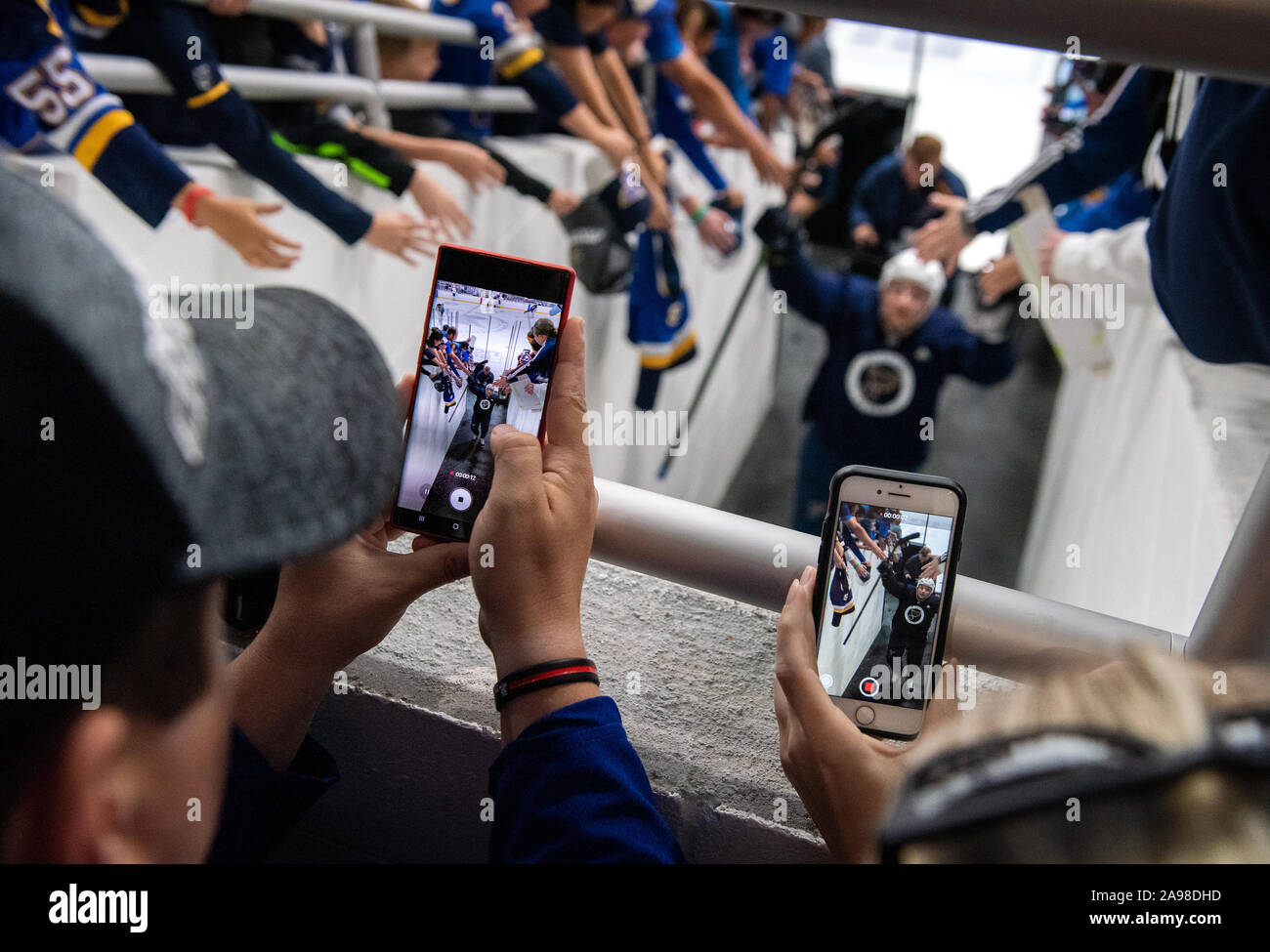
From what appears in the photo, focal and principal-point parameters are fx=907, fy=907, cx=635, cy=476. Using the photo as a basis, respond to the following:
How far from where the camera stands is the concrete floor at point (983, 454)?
4.79 m

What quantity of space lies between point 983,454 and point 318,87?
442 cm

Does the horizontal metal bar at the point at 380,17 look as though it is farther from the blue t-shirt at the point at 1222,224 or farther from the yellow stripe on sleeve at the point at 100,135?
the blue t-shirt at the point at 1222,224

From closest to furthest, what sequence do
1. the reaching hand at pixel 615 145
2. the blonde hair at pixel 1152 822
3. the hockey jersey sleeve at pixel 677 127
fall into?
the blonde hair at pixel 1152 822 → the reaching hand at pixel 615 145 → the hockey jersey sleeve at pixel 677 127

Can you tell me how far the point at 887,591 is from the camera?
64 cm

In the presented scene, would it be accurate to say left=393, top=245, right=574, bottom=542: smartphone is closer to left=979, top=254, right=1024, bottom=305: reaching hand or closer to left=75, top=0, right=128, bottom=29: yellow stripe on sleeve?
left=75, top=0, right=128, bottom=29: yellow stripe on sleeve

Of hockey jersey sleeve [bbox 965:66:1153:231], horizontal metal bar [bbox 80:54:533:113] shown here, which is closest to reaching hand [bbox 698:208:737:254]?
horizontal metal bar [bbox 80:54:533:113]

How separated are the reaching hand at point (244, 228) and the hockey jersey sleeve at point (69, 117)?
53 mm

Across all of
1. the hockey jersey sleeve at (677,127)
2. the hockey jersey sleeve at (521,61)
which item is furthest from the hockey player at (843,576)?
the hockey jersey sleeve at (677,127)

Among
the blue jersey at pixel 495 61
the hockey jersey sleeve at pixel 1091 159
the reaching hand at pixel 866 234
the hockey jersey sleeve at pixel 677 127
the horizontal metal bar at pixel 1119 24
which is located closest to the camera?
the horizontal metal bar at pixel 1119 24

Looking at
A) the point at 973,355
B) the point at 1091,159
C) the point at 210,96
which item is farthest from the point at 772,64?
the point at 210,96

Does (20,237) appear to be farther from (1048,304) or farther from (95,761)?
(1048,304)

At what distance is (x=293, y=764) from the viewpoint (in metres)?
0.66

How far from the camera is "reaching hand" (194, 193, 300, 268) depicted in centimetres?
141

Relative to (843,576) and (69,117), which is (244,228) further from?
(843,576)
